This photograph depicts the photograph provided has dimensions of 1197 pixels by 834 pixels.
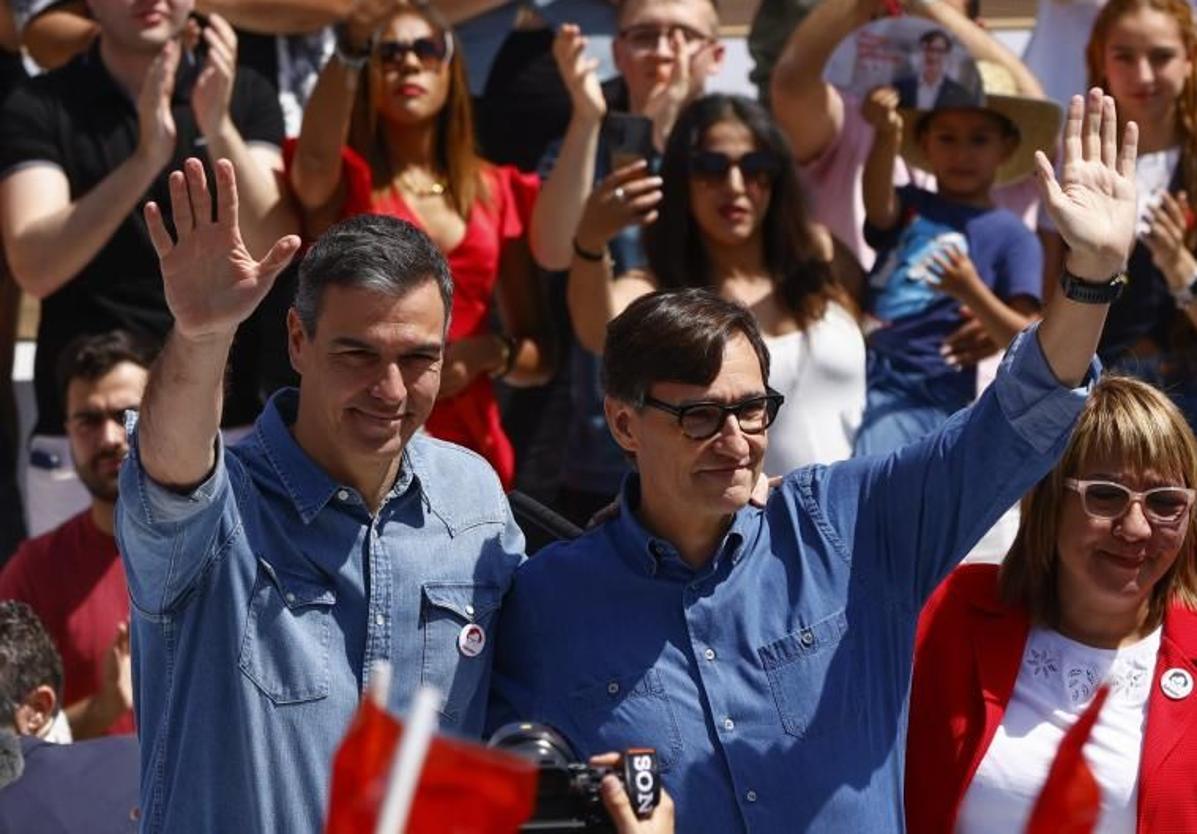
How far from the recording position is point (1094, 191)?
11.6ft

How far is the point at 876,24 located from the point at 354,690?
3202 mm

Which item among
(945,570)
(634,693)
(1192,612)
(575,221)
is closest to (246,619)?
(634,693)

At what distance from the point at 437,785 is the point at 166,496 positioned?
3.88ft

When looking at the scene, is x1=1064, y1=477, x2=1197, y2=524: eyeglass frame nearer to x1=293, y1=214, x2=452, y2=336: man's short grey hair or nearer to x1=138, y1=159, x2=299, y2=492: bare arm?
x1=293, y1=214, x2=452, y2=336: man's short grey hair

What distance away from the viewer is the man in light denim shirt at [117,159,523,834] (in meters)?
3.30

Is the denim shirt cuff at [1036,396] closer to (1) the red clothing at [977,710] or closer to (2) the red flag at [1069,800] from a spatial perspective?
(1) the red clothing at [977,710]

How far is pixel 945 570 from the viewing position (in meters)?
3.65

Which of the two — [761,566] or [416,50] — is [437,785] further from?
[416,50]

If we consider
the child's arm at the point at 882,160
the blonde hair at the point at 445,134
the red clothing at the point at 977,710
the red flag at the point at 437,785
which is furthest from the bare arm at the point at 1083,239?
the blonde hair at the point at 445,134

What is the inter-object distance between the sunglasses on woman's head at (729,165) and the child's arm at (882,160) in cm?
51

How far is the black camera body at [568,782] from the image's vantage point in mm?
2994

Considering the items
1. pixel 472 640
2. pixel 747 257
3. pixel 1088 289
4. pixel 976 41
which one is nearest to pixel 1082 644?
pixel 1088 289

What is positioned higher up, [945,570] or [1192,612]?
[945,570]

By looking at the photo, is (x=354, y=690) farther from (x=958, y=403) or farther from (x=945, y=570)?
(x=958, y=403)
